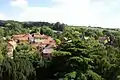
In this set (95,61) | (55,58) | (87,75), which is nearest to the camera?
(87,75)

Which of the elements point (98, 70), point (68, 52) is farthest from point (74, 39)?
point (98, 70)

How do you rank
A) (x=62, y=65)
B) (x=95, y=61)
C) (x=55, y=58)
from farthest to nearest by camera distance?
1. (x=55, y=58)
2. (x=62, y=65)
3. (x=95, y=61)

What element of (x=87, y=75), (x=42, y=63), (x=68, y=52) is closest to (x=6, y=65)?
(x=42, y=63)

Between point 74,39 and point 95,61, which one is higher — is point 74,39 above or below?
above

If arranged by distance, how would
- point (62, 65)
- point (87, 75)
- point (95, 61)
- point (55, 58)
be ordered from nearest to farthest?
point (87, 75) < point (95, 61) < point (62, 65) < point (55, 58)

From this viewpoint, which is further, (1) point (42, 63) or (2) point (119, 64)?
(1) point (42, 63)

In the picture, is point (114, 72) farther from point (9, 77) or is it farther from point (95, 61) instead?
point (9, 77)

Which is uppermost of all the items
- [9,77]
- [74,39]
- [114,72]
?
[74,39]

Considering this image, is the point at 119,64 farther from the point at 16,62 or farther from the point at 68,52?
the point at 16,62

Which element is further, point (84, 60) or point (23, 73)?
point (23, 73)
